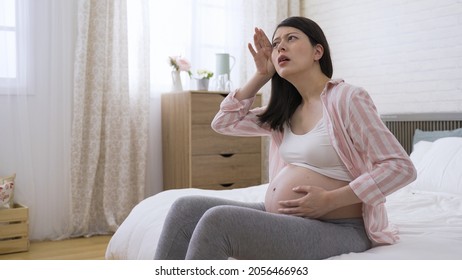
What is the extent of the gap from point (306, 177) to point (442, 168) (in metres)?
1.39

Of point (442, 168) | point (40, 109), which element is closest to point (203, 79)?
point (40, 109)

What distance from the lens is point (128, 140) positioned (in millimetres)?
3424

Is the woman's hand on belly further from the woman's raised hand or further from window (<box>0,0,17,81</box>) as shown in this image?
window (<box>0,0,17,81</box>)

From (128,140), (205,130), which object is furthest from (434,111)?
(128,140)

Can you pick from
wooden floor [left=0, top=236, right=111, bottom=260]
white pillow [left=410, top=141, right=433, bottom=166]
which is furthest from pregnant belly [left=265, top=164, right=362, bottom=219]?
wooden floor [left=0, top=236, right=111, bottom=260]

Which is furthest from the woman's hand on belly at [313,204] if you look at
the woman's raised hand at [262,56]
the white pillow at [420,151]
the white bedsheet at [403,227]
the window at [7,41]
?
the window at [7,41]

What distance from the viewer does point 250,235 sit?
1152mm

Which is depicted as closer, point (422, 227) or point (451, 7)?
point (422, 227)

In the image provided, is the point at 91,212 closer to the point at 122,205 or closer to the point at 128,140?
the point at 122,205

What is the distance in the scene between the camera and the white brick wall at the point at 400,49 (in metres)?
3.05

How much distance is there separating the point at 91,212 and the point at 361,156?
8.16 feet

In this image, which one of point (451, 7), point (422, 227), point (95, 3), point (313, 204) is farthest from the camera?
point (95, 3)

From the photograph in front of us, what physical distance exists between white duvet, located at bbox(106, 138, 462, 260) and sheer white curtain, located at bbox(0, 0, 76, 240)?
1.35 meters

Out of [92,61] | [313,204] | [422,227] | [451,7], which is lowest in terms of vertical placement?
[422,227]
